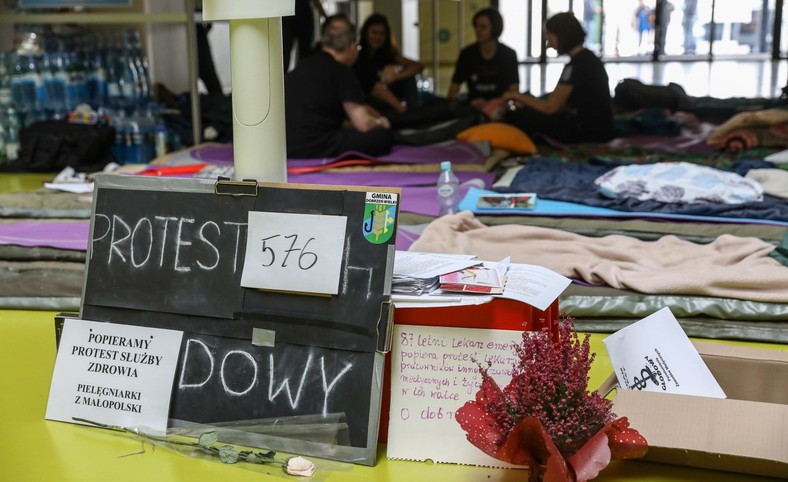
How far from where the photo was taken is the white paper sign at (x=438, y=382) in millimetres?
1931

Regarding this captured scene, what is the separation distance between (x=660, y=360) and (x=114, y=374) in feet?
4.15

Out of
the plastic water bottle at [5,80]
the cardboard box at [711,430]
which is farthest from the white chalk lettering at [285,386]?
the plastic water bottle at [5,80]

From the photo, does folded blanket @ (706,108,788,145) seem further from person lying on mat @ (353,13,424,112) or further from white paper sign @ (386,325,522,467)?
white paper sign @ (386,325,522,467)

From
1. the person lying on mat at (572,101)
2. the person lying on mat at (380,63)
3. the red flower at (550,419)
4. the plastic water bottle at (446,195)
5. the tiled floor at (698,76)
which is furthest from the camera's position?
the tiled floor at (698,76)

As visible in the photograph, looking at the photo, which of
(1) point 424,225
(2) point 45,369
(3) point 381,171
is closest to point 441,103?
(3) point 381,171

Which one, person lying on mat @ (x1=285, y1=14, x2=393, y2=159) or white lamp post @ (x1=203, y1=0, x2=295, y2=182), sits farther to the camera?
person lying on mat @ (x1=285, y1=14, x2=393, y2=159)

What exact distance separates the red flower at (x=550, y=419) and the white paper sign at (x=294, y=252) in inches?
18.8

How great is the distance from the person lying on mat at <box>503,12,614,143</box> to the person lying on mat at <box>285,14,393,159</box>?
1.31 metres

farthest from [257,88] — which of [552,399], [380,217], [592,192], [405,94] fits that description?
[405,94]

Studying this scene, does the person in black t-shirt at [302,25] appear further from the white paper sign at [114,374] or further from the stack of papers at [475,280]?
the stack of papers at [475,280]

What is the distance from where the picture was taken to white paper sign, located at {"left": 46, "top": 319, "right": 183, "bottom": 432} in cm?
209

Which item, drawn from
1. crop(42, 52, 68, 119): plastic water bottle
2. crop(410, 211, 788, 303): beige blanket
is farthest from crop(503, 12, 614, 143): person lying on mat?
crop(42, 52, 68, 119): plastic water bottle

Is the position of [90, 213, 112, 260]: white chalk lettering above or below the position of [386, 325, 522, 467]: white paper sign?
above

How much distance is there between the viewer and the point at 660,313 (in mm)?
2096
